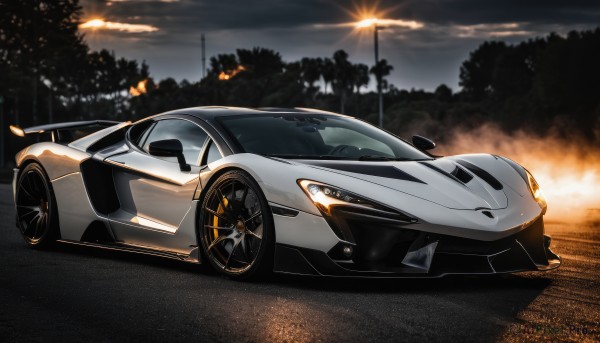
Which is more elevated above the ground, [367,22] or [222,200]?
[367,22]

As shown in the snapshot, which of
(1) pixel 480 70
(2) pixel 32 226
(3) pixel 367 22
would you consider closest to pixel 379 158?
(2) pixel 32 226

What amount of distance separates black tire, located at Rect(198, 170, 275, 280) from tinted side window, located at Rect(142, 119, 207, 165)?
22.6 inches

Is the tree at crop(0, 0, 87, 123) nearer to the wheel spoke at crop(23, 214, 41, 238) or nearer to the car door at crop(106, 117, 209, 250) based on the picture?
the wheel spoke at crop(23, 214, 41, 238)

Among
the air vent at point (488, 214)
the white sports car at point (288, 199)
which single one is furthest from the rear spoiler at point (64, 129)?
the air vent at point (488, 214)

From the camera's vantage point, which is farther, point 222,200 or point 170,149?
point 170,149

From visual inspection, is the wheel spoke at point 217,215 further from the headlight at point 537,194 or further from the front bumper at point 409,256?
the headlight at point 537,194

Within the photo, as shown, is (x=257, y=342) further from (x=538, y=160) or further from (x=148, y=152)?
(x=538, y=160)

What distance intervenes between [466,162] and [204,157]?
1.89 meters

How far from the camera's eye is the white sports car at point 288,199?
5922 mm

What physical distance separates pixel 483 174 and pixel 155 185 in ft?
8.02

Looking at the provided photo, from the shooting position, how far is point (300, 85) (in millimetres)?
109688

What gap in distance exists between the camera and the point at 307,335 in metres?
4.61

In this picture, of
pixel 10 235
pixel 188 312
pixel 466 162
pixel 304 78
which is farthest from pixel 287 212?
pixel 304 78

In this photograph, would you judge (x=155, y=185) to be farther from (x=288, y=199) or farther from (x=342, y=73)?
(x=342, y=73)
